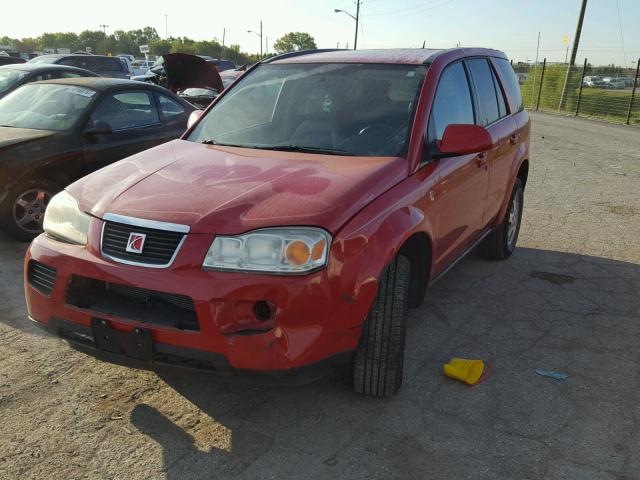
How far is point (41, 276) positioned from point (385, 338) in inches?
66.5

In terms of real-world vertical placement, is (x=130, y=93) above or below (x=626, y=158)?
above

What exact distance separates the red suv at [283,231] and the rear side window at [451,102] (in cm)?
2

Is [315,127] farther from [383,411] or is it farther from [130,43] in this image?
[130,43]

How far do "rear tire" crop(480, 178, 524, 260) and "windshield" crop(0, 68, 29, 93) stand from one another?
7429 millimetres

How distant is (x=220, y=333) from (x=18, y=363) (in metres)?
1.68

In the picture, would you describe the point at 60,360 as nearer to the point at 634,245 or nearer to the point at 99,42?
the point at 634,245

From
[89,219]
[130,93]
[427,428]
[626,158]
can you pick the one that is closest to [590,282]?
[427,428]

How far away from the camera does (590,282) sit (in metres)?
4.94

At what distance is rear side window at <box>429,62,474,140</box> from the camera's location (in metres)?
3.61

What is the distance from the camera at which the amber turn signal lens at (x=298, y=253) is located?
250cm

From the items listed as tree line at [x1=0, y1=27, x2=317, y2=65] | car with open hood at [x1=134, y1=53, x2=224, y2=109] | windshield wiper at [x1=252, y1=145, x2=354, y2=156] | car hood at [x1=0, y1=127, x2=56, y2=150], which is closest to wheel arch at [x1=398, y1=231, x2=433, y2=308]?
windshield wiper at [x1=252, y1=145, x2=354, y2=156]

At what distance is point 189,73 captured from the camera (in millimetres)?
10203

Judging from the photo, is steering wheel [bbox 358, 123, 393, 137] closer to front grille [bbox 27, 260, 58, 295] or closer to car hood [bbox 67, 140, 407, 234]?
car hood [bbox 67, 140, 407, 234]

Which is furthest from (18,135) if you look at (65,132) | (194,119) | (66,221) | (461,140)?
(461,140)
